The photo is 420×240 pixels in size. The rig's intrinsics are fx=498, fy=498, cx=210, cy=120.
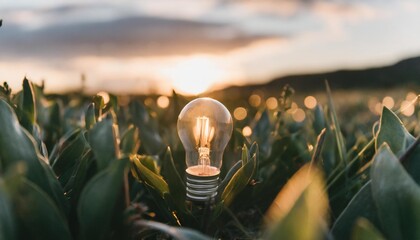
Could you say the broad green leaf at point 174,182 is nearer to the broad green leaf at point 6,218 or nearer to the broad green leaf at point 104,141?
the broad green leaf at point 104,141

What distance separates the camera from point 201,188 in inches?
40.3

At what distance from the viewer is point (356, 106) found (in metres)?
4.64

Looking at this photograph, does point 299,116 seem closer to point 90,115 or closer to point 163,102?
point 163,102

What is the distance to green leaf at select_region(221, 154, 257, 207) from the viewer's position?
3.04 ft

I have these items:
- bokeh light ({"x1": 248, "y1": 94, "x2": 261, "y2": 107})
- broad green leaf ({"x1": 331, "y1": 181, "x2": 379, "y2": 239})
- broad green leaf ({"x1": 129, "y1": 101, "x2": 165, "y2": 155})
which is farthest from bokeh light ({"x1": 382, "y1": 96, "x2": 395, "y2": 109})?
bokeh light ({"x1": 248, "y1": 94, "x2": 261, "y2": 107})

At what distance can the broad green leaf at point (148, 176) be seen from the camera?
0.95m

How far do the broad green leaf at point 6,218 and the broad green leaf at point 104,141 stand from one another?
0.48 feet

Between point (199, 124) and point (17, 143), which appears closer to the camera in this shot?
point (17, 143)

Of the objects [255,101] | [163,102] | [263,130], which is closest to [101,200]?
[263,130]

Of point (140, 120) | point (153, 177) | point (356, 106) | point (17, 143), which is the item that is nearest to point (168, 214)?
point (153, 177)

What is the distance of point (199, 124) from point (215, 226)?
0.97 ft

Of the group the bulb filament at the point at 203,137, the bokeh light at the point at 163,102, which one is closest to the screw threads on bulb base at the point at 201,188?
the bulb filament at the point at 203,137

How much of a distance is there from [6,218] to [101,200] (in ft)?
0.41

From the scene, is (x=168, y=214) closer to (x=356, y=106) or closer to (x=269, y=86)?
(x=356, y=106)
